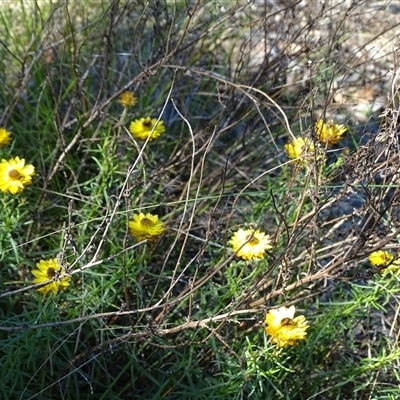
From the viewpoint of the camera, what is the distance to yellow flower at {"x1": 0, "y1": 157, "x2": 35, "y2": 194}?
2.20 meters

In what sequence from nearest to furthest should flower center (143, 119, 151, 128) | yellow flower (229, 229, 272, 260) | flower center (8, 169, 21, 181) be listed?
yellow flower (229, 229, 272, 260)
flower center (8, 169, 21, 181)
flower center (143, 119, 151, 128)

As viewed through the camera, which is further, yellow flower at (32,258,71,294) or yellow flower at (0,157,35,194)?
yellow flower at (0,157,35,194)

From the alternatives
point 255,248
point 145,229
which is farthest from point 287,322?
point 145,229

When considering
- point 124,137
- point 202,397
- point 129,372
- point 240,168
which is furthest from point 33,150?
point 202,397

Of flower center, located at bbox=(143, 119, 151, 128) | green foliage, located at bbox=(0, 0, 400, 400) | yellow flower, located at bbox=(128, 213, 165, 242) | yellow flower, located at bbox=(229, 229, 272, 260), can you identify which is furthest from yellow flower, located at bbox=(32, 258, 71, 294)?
flower center, located at bbox=(143, 119, 151, 128)

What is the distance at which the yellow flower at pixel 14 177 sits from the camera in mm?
2201

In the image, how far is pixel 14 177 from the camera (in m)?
2.23

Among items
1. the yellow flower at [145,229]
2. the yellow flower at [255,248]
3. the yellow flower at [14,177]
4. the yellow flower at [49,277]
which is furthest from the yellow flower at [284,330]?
the yellow flower at [14,177]

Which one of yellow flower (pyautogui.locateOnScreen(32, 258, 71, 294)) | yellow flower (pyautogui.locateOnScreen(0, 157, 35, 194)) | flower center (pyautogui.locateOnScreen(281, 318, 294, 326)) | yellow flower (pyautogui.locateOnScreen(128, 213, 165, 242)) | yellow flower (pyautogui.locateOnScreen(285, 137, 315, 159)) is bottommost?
flower center (pyautogui.locateOnScreen(281, 318, 294, 326))

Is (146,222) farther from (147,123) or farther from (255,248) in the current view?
(147,123)

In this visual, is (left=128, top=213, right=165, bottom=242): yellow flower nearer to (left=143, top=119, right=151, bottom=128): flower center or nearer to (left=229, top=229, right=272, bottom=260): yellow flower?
(left=229, top=229, right=272, bottom=260): yellow flower

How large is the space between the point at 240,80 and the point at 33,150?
0.86m

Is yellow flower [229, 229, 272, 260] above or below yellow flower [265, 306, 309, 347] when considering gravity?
above

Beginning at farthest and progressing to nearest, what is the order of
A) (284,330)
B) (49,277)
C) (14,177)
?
(14,177) < (49,277) < (284,330)
